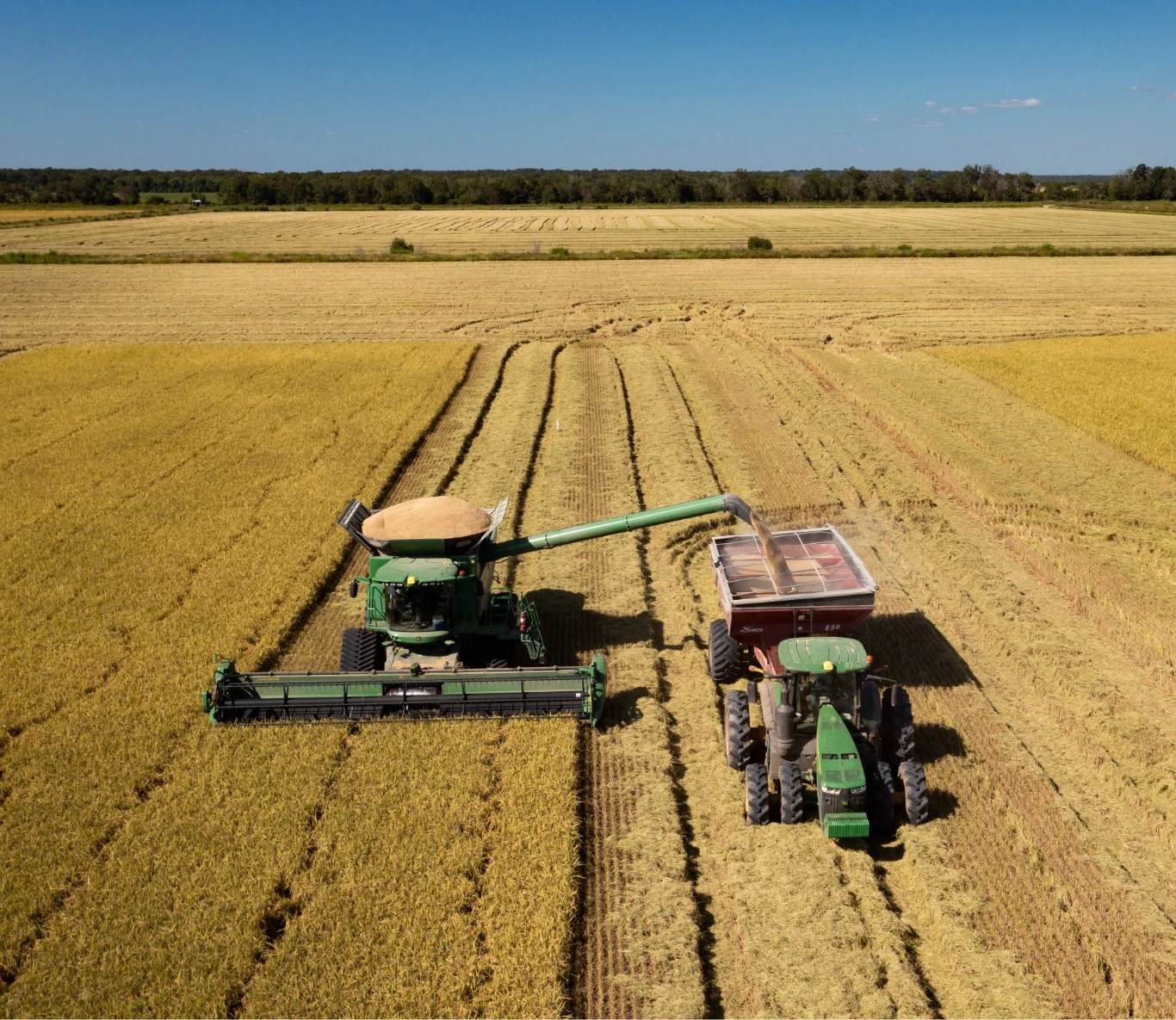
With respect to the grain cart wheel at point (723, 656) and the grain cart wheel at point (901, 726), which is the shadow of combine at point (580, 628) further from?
the grain cart wheel at point (901, 726)

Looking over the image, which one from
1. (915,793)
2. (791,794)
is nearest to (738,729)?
(791,794)

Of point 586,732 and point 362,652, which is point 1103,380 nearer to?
point 586,732

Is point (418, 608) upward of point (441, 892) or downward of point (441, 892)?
upward

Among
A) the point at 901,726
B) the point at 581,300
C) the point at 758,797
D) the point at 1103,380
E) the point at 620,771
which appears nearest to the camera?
the point at 758,797

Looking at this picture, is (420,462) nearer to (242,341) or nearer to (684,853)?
(684,853)

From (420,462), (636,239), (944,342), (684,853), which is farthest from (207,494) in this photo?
(636,239)

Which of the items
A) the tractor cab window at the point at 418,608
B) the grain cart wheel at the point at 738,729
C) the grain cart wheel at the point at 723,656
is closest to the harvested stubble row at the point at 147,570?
the tractor cab window at the point at 418,608

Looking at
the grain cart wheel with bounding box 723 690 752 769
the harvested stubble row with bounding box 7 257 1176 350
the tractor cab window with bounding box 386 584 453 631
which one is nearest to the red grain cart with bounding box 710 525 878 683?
the grain cart wheel with bounding box 723 690 752 769
